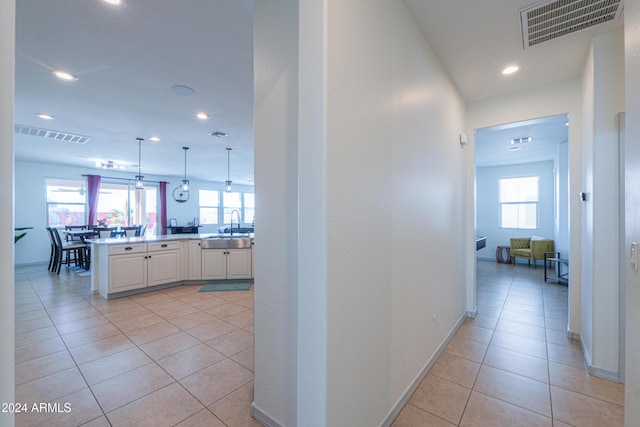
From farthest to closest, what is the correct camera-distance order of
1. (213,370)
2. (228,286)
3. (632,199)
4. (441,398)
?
(228,286), (213,370), (441,398), (632,199)

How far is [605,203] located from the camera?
2.14m

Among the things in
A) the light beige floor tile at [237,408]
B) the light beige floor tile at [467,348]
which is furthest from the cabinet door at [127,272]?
the light beige floor tile at [467,348]

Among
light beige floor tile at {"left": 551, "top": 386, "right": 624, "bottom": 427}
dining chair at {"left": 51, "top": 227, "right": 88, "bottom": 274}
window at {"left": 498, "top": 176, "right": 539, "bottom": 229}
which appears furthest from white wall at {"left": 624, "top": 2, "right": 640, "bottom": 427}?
dining chair at {"left": 51, "top": 227, "right": 88, "bottom": 274}

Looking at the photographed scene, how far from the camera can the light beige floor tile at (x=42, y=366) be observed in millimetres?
2146

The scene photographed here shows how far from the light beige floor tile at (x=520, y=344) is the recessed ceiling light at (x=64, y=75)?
534 cm

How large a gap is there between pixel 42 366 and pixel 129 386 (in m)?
1.01

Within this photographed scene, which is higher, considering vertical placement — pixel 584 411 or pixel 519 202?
pixel 519 202

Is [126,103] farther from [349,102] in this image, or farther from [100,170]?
[100,170]

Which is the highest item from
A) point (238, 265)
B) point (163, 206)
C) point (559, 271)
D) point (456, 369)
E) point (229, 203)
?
point (229, 203)

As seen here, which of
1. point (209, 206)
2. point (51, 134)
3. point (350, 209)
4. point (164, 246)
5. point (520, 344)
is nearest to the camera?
point (350, 209)

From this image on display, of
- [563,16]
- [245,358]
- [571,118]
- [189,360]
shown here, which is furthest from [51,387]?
[571,118]

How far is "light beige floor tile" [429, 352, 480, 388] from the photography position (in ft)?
7.01

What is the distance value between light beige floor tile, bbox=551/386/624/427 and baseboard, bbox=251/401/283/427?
1.88 meters

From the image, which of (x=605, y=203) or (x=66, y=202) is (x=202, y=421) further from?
(x=66, y=202)
